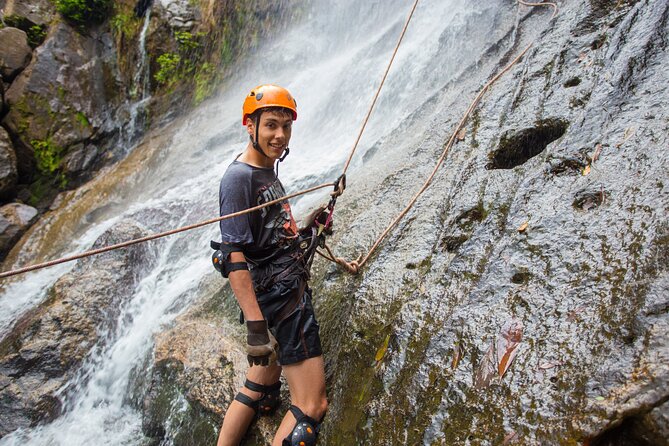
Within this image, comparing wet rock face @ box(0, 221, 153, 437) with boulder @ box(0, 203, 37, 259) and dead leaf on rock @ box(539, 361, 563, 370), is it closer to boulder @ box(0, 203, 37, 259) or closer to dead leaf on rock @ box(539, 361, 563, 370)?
boulder @ box(0, 203, 37, 259)

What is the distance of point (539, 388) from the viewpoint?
6.07 ft

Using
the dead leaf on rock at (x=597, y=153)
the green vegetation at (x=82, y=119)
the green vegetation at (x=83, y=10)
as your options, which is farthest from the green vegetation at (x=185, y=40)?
the dead leaf on rock at (x=597, y=153)

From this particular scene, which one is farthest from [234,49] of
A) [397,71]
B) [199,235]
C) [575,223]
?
Answer: [575,223]

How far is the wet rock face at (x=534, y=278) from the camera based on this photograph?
177 centimetres

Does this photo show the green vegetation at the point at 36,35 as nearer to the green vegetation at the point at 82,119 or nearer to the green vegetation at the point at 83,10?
the green vegetation at the point at 83,10

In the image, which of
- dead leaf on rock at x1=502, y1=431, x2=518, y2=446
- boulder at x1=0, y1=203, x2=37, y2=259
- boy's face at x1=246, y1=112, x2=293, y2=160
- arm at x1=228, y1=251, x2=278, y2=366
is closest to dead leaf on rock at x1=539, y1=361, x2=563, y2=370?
dead leaf on rock at x1=502, y1=431, x2=518, y2=446

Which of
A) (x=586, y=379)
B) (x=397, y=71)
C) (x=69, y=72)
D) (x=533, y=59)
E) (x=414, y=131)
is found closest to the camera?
(x=586, y=379)

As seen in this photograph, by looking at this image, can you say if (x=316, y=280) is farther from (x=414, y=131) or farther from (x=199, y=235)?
(x=199, y=235)

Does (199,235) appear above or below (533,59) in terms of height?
below

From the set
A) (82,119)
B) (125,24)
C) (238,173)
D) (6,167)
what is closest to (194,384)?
(238,173)

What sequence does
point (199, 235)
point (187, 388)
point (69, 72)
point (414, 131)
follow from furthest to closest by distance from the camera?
point (69, 72)
point (199, 235)
point (414, 131)
point (187, 388)

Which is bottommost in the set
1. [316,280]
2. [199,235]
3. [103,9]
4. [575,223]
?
[199,235]

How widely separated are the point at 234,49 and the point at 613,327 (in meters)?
12.4

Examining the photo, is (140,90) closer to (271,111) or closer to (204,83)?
(204,83)
